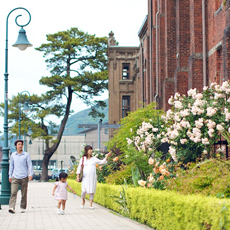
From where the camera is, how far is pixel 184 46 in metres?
26.2

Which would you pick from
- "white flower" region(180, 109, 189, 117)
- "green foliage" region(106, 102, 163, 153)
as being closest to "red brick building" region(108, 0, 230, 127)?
"green foliage" region(106, 102, 163, 153)

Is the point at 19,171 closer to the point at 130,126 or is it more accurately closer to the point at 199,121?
the point at 199,121

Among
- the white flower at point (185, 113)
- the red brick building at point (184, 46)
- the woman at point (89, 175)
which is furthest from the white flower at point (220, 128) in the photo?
the red brick building at point (184, 46)

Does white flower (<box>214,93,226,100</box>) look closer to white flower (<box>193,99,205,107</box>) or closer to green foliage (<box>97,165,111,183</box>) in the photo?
white flower (<box>193,99,205,107</box>)

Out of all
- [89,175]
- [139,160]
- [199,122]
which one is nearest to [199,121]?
[199,122]

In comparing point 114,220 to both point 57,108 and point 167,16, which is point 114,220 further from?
point 57,108

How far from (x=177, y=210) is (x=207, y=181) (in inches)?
57.7

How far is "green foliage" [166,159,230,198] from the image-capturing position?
875 cm

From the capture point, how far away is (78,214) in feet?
44.4

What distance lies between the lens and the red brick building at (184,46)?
826 inches

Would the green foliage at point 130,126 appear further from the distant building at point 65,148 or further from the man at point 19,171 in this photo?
the distant building at point 65,148

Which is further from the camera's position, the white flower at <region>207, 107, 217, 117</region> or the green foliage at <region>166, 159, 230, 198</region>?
the white flower at <region>207, 107, 217, 117</region>

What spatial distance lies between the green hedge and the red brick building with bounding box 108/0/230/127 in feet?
24.4

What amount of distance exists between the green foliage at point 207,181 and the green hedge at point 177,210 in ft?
1.48
